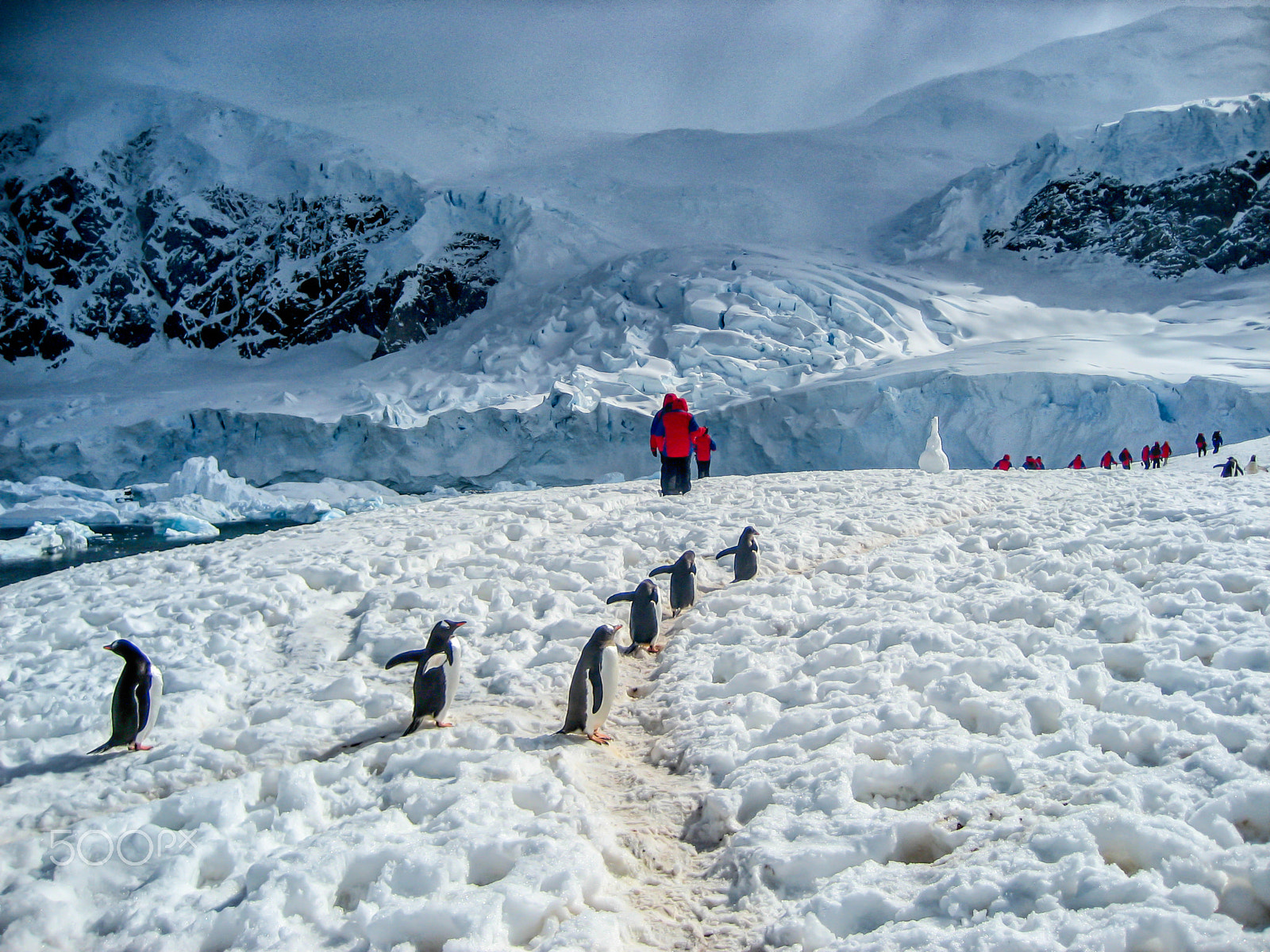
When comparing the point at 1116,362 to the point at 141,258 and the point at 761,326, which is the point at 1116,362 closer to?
the point at 761,326

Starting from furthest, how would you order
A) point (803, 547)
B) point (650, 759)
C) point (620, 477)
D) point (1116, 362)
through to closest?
1. point (620, 477)
2. point (1116, 362)
3. point (803, 547)
4. point (650, 759)

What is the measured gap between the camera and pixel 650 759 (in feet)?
12.5

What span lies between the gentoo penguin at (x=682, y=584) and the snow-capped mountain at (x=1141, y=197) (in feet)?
97.3

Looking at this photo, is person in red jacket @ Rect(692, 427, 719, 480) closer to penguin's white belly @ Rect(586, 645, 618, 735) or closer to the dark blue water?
penguin's white belly @ Rect(586, 645, 618, 735)

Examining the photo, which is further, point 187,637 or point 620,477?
point 620,477

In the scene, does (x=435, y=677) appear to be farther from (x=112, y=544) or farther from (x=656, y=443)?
→ (x=112, y=544)

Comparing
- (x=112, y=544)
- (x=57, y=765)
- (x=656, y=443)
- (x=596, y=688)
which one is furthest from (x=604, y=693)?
(x=112, y=544)

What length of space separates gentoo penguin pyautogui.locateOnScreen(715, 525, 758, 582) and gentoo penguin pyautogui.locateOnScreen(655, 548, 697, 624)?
53 cm

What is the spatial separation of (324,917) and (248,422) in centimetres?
2583

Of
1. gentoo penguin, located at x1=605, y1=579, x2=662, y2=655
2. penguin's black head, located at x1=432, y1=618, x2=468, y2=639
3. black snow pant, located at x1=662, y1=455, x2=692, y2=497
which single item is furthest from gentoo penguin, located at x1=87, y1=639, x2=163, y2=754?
black snow pant, located at x1=662, y1=455, x2=692, y2=497

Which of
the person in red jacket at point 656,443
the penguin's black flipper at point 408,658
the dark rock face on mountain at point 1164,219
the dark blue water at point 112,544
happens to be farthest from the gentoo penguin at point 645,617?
the dark rock face on mountain at point 1164,219

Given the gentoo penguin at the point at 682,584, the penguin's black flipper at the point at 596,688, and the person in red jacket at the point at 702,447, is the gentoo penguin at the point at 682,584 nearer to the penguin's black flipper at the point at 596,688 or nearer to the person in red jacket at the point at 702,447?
the penguin's black flipper at the point at 596,688

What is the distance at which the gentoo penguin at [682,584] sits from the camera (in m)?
5.98

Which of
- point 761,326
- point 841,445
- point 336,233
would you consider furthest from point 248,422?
point 336,233
